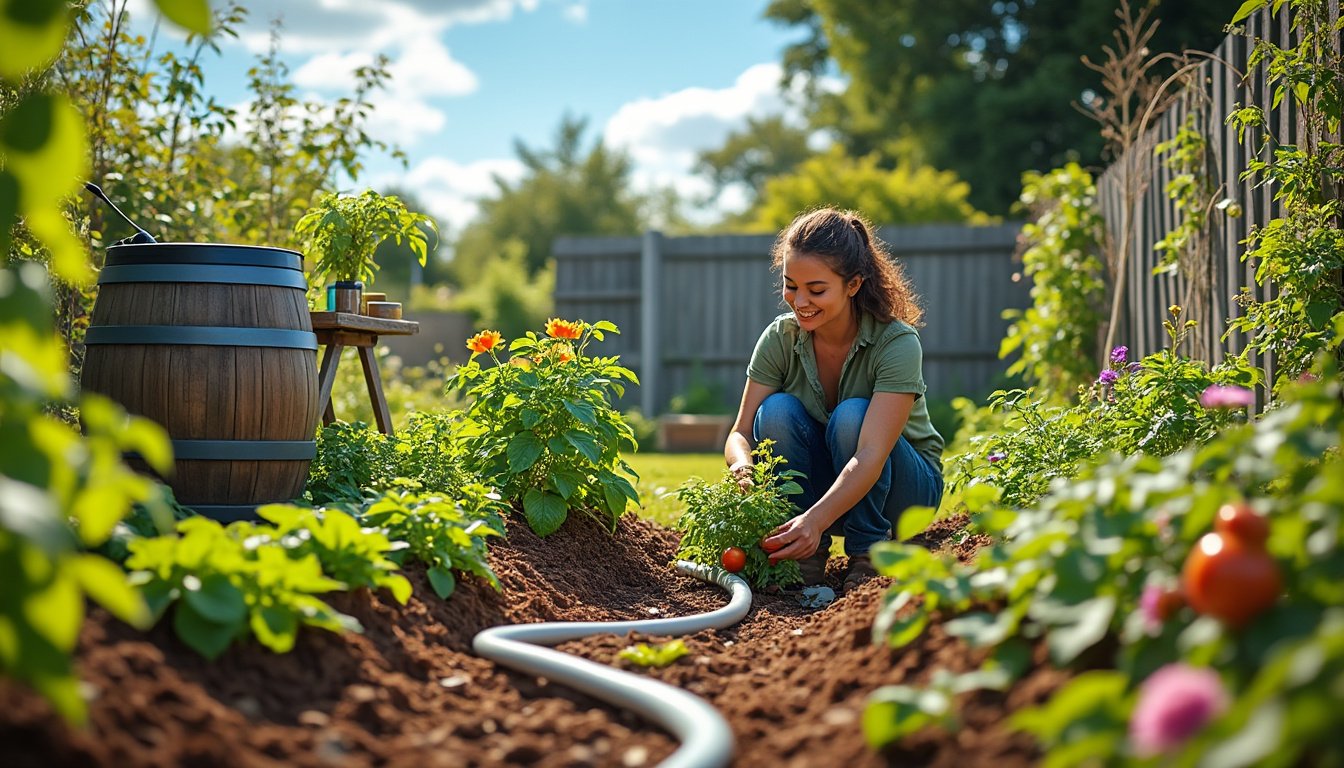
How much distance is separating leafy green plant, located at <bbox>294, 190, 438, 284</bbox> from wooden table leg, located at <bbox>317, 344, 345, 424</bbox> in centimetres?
27

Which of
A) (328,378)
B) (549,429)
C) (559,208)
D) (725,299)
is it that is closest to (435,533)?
(549,429)

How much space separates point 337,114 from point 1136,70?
392 cm

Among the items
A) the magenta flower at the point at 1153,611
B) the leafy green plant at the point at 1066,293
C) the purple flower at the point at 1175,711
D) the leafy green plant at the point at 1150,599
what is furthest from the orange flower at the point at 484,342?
the leafy green plant at the point at 1066,293

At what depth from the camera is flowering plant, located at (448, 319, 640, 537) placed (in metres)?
3.51

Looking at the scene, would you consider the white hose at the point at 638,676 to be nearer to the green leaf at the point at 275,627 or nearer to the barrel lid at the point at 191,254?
the green leaf at the point at 275,627

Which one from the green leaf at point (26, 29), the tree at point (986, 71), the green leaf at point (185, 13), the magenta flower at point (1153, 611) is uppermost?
the tree at point (986, 71)

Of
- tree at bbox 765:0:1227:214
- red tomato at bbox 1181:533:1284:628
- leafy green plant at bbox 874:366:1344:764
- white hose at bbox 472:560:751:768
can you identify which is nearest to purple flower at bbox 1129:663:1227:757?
leafy green plant at bbox 874:366:1344:764

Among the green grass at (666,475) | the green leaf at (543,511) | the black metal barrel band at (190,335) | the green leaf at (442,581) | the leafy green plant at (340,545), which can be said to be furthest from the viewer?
the green grass at (666,475)

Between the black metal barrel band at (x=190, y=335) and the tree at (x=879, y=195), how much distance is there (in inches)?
432

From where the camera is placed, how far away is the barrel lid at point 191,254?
2.77m

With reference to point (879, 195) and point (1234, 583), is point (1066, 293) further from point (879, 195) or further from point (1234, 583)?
point (879, 195)

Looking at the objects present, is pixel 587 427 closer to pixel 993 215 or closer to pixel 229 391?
pixel 229 391

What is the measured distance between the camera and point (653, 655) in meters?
2.31

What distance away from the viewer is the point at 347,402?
7.12 meters
